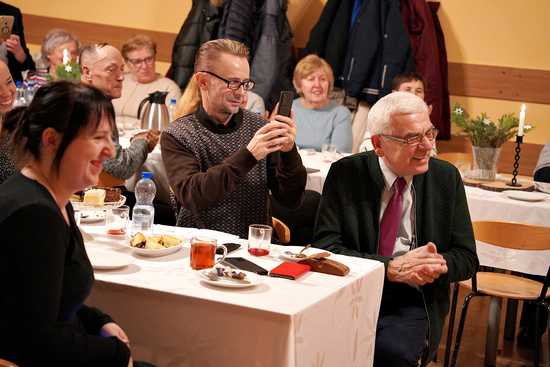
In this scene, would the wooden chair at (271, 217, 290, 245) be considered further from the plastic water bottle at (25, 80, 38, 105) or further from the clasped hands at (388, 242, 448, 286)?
the plastic water bottle at (25, 80, 38, 105)

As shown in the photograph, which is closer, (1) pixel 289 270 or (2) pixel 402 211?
(1) pixel 289 270

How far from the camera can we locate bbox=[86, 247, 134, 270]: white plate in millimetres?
2371

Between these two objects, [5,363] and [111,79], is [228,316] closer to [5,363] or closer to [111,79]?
[5,363]

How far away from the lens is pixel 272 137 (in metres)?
2.89

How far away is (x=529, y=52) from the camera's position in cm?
650

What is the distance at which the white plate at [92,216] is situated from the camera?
2.93m

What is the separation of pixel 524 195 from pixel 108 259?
102 inches

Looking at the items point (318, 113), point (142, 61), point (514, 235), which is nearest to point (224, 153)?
point (514, 235)

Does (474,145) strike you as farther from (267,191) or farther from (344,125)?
(267,191)

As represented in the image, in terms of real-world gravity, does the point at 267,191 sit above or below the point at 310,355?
Answer: above

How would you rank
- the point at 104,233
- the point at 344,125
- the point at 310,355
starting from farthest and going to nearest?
1. the point at 344,125
2. the point at 104,233
3. the point at 310,355

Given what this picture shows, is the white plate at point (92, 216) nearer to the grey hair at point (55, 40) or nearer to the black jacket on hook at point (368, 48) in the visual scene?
the grey hair at point (55, 40)

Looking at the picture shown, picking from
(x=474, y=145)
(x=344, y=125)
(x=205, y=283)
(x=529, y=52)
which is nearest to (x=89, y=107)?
(x=205, y=283)

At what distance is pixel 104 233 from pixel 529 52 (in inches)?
184
